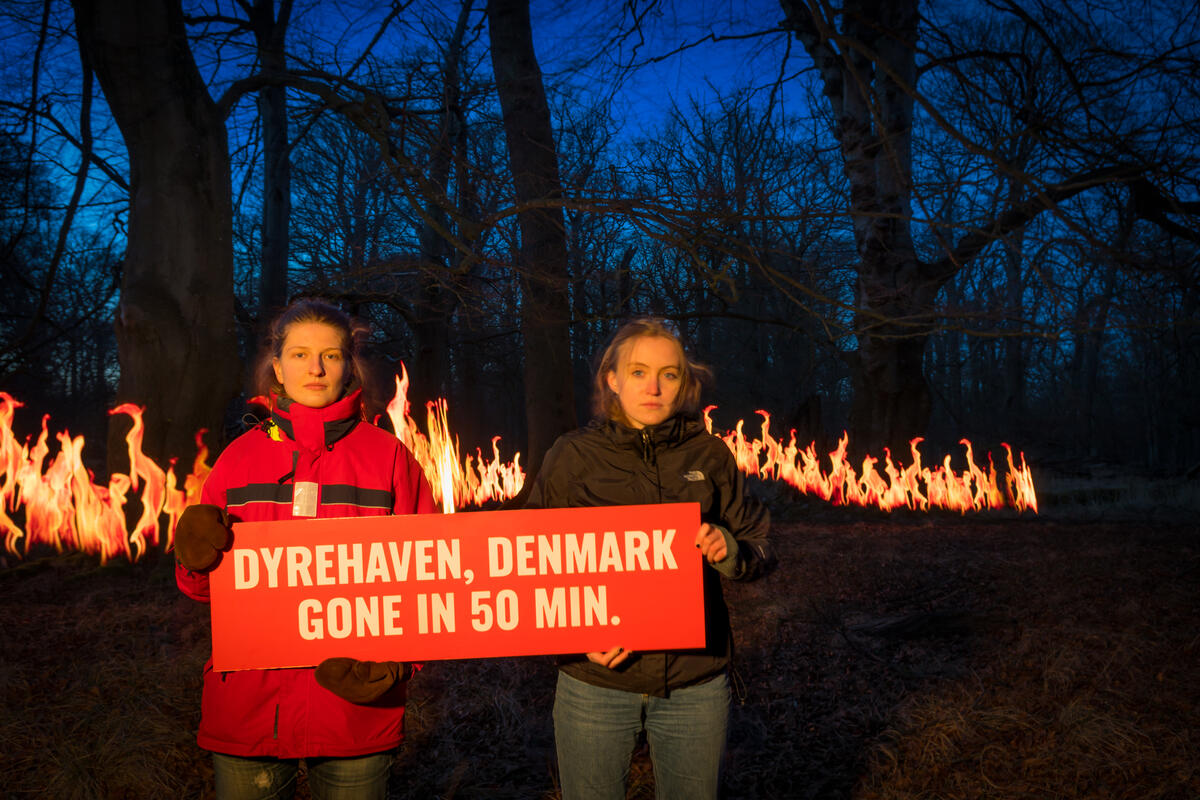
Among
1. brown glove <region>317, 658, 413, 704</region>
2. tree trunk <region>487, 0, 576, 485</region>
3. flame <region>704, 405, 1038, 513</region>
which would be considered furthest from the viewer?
flame <region>704, 405, 1038, 513</region>

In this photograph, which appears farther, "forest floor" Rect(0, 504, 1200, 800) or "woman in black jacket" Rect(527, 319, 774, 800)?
"forest floor" Rect(0, 504, 1200, 800)

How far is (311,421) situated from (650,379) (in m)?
0.98

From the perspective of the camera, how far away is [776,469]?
47.9 ft

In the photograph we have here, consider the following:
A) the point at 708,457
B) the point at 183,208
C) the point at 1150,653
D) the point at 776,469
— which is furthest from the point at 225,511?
the point at 776,469

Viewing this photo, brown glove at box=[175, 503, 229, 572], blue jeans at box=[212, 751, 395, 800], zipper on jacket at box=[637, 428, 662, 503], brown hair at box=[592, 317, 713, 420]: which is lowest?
blue jeans at box=[212, 751, 395, 800]

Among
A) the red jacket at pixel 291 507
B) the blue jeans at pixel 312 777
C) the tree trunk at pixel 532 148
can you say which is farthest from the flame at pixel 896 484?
the blue jeans at pixel 312 777

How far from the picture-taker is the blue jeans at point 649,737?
2125mm

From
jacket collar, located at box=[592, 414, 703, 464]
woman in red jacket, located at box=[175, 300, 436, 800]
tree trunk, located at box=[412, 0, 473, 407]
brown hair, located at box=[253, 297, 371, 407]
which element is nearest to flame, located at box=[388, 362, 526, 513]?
tree trunk, located at box=[412, 0, 473, 407]

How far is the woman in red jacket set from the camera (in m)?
2.06

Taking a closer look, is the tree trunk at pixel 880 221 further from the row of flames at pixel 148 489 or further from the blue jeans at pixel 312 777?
the blue jeans at pixel 312 777

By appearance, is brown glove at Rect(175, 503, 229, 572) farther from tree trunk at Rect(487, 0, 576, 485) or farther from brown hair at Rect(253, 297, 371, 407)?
tree trunk at Rect(487, 0, 576, 485)

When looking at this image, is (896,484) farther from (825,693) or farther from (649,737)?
(649,737)

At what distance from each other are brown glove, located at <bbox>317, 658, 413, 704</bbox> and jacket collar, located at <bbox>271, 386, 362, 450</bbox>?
60 centimetres

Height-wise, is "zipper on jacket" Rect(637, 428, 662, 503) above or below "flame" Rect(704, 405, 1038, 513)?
above
